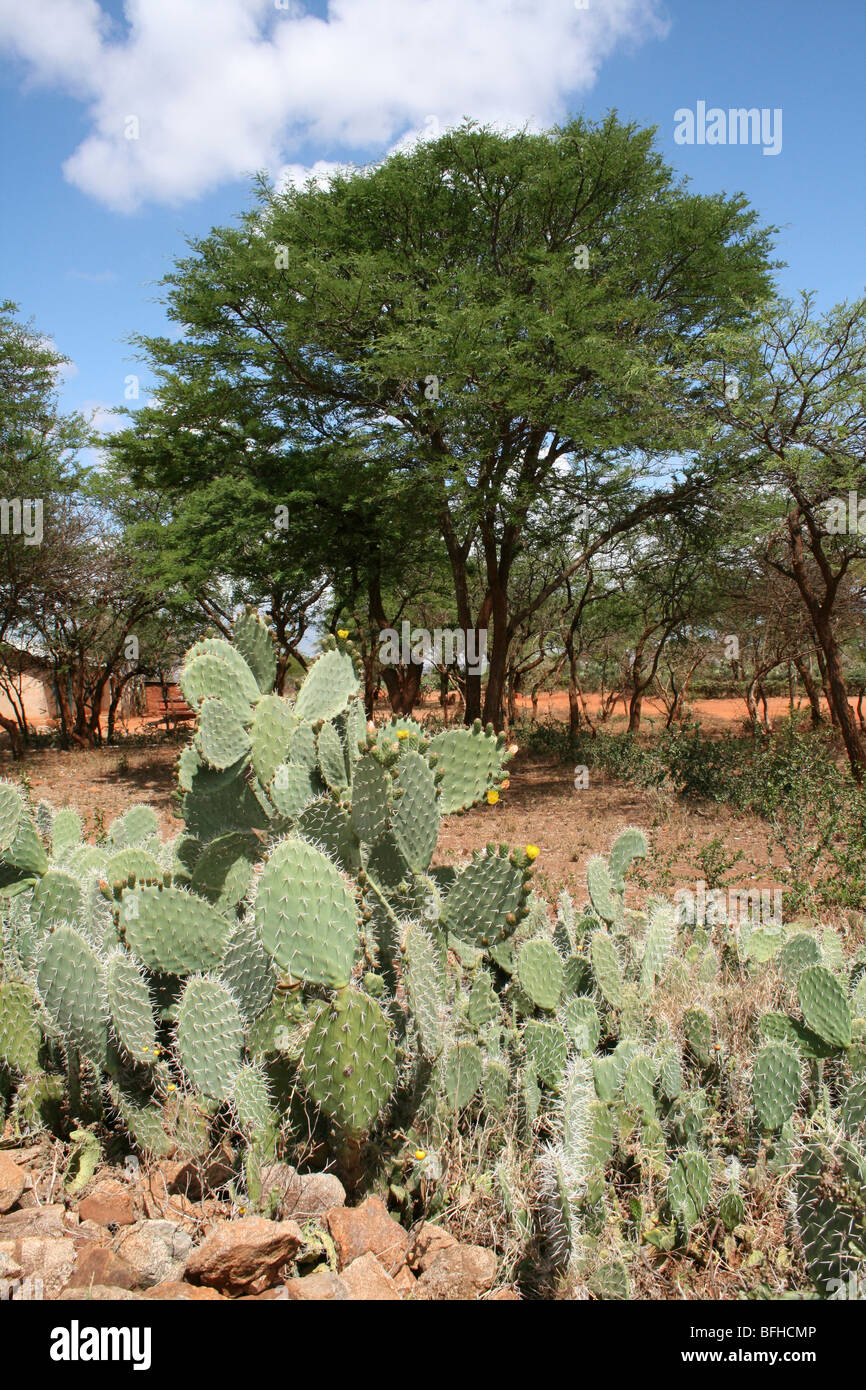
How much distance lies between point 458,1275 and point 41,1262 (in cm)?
89

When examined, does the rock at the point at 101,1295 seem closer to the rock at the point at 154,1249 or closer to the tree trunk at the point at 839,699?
the rock at the point at 154,1249

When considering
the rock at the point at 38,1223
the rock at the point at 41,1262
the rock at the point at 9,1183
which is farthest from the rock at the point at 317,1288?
the rock at the point at 9,1183

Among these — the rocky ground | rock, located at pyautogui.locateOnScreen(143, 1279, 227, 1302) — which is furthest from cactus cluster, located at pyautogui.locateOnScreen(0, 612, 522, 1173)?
rock, located at pyautogui.locateOnScreen(143, 1279, 227, 1302)

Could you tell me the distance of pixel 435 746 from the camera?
9.41ft

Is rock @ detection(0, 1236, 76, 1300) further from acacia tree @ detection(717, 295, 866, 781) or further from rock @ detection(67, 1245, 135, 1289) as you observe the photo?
acacia tree @ detection(717, 295, 866, 781)

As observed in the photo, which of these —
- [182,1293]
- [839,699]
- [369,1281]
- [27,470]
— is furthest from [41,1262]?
[27,470]

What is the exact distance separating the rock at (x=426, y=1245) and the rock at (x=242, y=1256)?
301mm

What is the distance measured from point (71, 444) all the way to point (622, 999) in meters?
14.9

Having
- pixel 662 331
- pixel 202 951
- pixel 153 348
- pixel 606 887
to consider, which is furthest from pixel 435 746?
pixel 153 348

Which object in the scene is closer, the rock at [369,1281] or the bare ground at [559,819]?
the rock at [369,1281]

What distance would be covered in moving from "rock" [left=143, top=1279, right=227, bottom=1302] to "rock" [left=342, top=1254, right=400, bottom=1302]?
0.26m

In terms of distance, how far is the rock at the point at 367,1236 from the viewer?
6.22ft

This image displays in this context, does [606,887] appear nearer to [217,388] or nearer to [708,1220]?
[708,1220]

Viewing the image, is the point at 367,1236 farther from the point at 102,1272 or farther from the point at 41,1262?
the point at 41,1262
